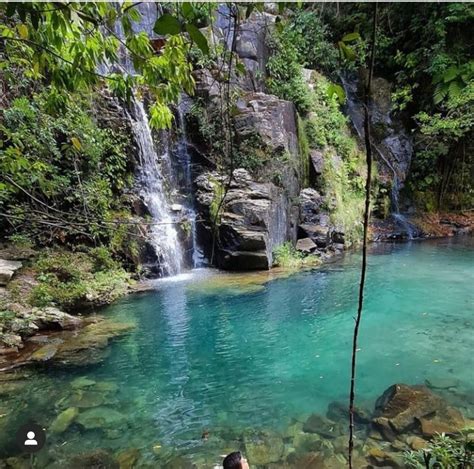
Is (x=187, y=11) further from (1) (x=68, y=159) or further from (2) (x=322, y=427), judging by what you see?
(1) (x=68, y=159)

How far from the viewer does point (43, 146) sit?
707cm

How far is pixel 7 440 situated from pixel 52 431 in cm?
36

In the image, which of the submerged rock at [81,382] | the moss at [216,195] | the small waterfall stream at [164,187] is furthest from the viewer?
the moss at [216,195]

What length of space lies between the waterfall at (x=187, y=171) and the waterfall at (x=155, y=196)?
0.57 m

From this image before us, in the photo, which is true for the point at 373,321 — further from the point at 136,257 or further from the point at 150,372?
the point at 136,257

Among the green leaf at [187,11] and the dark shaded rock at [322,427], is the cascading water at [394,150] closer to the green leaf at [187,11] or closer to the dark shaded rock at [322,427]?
the dark shaded rock at [322,427]

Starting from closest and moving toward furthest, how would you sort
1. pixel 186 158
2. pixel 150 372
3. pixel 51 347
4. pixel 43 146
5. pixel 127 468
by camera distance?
pixel 127 468
pixel 150 372
pixel 51 347
pixel 43 146
pixel 186 158

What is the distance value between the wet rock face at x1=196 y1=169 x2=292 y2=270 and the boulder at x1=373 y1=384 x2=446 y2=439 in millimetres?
6050

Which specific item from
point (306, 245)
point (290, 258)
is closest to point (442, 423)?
point (290, 258)

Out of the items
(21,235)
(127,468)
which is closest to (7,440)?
(127,468)

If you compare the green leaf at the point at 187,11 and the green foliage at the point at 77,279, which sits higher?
the green leaf at the point at 187,11

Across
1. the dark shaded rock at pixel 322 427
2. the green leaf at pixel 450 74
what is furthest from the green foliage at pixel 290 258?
the green leaf at pixel 450 74

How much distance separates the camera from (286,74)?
1391 cm

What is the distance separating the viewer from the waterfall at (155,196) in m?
9.73
